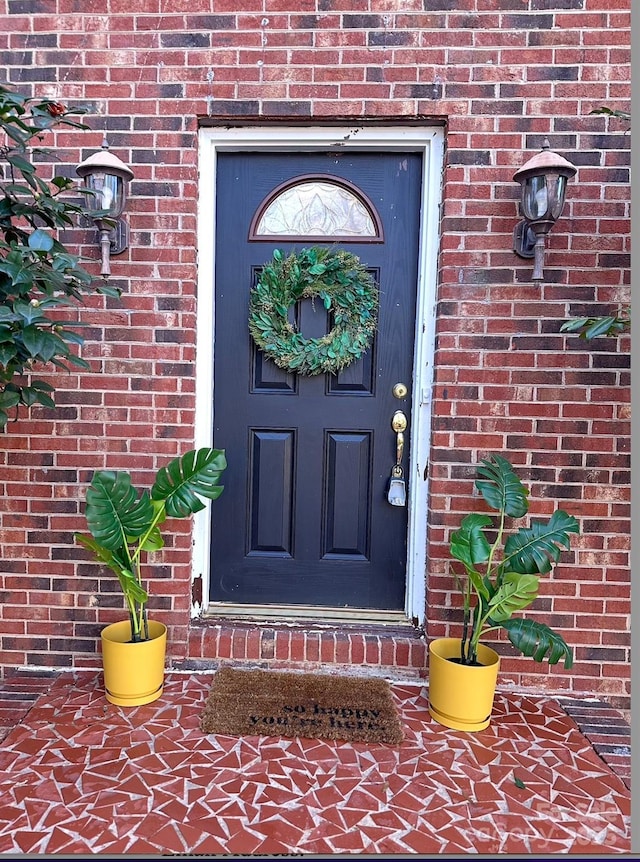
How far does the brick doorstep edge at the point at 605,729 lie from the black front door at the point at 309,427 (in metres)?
0.76

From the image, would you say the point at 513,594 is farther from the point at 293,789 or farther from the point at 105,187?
the point at 105,187

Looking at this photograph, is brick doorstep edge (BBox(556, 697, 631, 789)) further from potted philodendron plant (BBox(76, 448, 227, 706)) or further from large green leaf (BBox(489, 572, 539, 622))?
potted philodendron plant (BBox(76, 448, 227, 706))

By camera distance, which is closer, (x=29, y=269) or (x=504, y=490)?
(x=29, y=269)

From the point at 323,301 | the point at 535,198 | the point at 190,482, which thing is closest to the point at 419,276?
the point at 323,301

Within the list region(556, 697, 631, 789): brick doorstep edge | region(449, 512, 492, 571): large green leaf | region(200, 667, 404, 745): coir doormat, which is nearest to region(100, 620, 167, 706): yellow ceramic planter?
region(200, 667, 404, 745): coir doormat

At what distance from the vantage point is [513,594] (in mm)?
1846

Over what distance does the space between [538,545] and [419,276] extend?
115 centimetres

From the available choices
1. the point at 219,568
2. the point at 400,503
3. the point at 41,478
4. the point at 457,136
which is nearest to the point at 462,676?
the point at 400,503

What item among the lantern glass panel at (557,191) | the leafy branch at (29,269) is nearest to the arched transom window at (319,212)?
the lantern glass panel at (557,191)

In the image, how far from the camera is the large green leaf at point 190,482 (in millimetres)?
1904

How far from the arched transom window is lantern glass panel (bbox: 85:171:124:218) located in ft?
1.74

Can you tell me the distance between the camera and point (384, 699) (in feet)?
6.63

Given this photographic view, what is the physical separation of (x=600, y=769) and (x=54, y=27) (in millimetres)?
3318

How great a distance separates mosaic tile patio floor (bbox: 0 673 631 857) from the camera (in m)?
1.43
